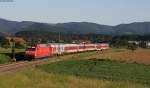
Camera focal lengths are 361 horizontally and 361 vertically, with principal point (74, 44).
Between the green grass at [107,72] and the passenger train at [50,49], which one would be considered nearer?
the green grass at [107,72]

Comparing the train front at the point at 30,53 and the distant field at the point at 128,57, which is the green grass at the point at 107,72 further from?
the distant field at the point at 128,57

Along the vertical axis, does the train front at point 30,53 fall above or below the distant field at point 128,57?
above

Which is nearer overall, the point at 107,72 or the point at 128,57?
the point at 107,72

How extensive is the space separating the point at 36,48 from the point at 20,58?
6807 mm

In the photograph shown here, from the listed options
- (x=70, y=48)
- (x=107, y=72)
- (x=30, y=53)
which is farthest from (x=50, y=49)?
(x=107, y=72)

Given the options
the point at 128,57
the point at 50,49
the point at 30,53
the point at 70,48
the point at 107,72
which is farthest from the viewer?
the point at 70,48

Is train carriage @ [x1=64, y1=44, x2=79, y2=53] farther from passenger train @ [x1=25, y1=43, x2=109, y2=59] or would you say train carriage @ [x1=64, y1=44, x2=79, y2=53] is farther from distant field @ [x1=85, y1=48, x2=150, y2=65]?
distant field @ [x1=85, y1=48, x2=150, y2=65]

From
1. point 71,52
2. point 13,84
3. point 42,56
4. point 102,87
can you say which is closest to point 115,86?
point 102,87

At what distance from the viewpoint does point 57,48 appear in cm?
8656

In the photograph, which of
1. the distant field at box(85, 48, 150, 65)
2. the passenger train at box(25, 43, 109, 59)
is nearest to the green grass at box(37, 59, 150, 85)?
the passenger train at box(25, 43, 109, 59)

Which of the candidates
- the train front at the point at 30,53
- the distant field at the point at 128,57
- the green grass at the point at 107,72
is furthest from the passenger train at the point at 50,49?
the green grass at the point at 107,72

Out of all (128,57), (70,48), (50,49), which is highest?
(50,49)

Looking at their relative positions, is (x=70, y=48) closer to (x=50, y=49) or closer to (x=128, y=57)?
(x=128, y=57)

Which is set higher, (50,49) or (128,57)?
(50,49)
